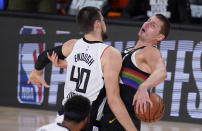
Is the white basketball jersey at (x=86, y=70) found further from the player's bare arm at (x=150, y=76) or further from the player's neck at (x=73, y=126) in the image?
the player's neck at (x=73, y=126)

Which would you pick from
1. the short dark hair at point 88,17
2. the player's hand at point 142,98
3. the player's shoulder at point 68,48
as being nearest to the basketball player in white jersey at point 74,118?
the player's hand at point 142,98

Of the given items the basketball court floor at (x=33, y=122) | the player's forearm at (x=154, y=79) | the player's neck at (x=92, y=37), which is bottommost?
the basketball court floor at (x=33, y=122)

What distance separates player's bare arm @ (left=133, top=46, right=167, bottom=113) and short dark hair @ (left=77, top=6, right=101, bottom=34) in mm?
483

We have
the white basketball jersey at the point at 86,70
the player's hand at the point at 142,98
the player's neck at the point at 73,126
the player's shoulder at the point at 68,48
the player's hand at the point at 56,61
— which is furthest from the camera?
the player's hand at the point at 56,61

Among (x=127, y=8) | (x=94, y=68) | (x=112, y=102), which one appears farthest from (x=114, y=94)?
(x=127, y=8)

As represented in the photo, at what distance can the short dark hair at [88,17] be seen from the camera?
4523mm

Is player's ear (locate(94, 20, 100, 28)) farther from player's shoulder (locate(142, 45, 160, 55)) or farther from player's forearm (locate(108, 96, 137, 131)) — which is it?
player's forearm (locate(108, 96, 137, 131))

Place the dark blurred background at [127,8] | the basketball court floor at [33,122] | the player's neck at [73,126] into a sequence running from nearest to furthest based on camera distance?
the player's neck at [73,126] < the basketball court floor at [33,122] < the dark blurred background at [127,8]

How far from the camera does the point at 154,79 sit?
431cm

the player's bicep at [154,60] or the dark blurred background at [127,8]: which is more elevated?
the dark blurred background at [127,8]

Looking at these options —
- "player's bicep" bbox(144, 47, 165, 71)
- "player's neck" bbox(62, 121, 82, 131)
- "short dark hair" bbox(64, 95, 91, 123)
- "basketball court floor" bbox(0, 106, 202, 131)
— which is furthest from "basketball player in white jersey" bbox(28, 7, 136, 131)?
"basketball court floor" bbox(0, 106, 202, 131)

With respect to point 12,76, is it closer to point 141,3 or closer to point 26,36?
point 26,36

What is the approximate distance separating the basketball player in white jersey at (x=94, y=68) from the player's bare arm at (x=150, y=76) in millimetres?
186

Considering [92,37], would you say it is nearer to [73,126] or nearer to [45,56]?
[45,56]
